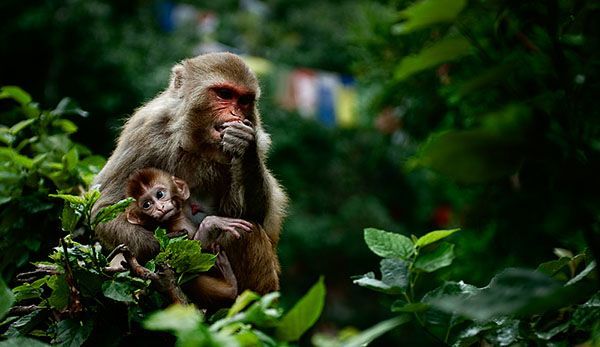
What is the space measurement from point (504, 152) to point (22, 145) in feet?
7.29

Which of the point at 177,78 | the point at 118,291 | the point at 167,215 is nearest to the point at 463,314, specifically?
the point at 118,291

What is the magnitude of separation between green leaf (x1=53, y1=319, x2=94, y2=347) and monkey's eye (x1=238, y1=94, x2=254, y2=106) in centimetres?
143

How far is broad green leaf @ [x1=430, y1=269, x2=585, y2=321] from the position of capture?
98cm

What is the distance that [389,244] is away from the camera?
67.6 inches

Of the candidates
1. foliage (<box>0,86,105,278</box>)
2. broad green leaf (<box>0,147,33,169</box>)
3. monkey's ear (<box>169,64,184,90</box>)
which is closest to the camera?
foliage (<box>0,86,105,278</box>)

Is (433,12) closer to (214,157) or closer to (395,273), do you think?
(395,273)

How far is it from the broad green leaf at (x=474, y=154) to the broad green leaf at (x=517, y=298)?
182 millimetres

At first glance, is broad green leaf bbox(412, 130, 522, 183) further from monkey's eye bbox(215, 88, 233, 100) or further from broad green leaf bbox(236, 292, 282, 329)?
monkey's eye bbox(215, 88, 233, 100)

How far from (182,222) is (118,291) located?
3.29 ft

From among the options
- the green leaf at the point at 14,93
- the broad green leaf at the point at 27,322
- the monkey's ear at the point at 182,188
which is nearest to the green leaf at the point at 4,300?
the broad green leaf at the point at 27,322

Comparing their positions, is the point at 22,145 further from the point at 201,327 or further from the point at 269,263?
the point at 201,327

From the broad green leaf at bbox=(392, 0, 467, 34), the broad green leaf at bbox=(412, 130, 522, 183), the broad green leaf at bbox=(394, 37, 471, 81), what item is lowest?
the broad green leaf at bbox=(412, 130, 522, 183)

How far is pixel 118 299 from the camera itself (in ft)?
5.31

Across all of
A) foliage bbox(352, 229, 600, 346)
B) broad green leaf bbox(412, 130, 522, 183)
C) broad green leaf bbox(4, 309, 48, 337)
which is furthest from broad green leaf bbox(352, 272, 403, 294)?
broad green leaf bbox(4, 309, 48, 337)
